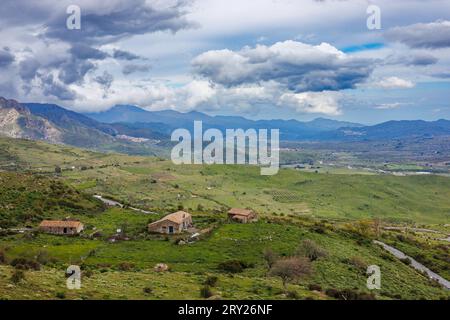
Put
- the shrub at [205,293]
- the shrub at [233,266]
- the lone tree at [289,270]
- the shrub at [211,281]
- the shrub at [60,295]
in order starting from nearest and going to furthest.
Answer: the shrub at [60,295] → the shrub at [205,293] → the shrub at [211,281] → the lone tree at [289,270] → the shrub at [233,266]

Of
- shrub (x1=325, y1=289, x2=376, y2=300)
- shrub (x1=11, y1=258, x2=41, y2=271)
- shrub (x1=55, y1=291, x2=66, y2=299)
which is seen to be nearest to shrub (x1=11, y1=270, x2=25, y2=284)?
shrub (x1=55, y1=291, x2=66, y2=299)

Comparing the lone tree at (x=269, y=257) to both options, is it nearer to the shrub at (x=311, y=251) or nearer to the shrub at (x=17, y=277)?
the shrub at (x=311, y=251)

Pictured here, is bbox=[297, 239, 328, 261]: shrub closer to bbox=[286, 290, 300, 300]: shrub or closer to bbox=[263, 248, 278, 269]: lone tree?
bbox=[263, 248, 278, 269]: lone tree

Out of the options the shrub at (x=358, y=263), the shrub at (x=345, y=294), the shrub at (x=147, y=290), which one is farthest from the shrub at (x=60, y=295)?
the shrub at (x=358, y=263)

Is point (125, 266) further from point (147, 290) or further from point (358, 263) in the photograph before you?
point (358, 263)

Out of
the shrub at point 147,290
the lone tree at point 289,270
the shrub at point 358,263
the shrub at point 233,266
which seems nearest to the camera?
the shrub at point 147,290

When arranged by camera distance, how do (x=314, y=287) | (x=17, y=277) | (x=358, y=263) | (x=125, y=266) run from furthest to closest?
(x=358, y=263) → (x=125, y=266) → (x=314, y=287) → (x=17, y=277)

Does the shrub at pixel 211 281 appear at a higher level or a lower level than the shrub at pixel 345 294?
higher

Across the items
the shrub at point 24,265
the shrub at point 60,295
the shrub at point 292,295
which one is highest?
the shrub at point 60,295

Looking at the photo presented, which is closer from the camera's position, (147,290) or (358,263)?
(147,290)

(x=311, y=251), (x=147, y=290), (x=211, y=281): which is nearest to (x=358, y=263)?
(x=311, y=251)

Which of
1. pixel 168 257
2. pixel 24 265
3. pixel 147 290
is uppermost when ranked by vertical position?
pixel 24 265
